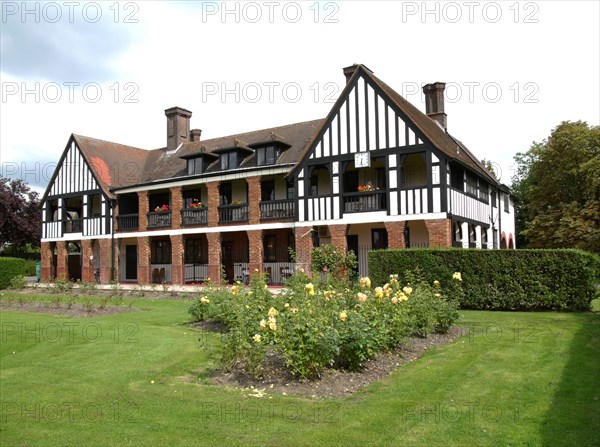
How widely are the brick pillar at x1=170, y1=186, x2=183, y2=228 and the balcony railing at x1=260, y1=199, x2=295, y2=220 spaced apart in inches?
210

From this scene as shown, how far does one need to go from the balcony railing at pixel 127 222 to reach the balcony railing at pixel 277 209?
8843 mm

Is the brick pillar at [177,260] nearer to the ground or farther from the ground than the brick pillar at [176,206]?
nearer to the ground

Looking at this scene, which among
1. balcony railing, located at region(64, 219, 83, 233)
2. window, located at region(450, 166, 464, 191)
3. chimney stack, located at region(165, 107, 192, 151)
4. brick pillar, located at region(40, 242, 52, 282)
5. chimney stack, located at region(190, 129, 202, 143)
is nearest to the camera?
window, located at region(450, 166, 464, 191)

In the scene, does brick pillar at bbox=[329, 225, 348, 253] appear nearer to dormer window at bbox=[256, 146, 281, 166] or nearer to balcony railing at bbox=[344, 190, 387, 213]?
balcony railing at bbox=[344, 190, 387, 213]

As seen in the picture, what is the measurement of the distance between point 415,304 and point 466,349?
120cm

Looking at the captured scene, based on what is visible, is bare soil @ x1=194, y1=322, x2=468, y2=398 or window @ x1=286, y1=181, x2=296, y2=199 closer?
bare soil @ x1=194, y1=322, x2=468, y2=398

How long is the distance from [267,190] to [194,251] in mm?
6591

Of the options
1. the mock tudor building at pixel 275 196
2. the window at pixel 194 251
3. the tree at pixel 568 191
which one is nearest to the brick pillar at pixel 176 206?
the mock tudor building at pixel 275 196

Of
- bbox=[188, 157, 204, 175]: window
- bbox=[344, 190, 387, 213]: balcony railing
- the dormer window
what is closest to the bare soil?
bbox=[344, 190, 387, 213]: balcony railing

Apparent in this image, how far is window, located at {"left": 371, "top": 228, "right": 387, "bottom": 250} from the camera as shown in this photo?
886 inches

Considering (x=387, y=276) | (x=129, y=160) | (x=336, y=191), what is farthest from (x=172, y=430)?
(x=129, y=160)

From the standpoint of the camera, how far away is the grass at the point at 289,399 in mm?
5137

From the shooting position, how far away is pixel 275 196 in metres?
25.6

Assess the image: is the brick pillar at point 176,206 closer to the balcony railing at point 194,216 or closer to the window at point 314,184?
the balcony railing at point 194,216
